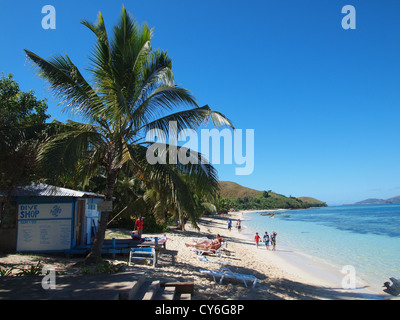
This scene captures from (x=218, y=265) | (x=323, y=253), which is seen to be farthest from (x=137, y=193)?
(x=323, y=253)

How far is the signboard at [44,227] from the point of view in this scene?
9.56m

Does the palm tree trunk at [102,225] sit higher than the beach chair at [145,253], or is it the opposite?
the palm tree trunk at [102,225]

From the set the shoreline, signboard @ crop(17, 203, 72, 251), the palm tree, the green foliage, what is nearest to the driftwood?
the shoreline

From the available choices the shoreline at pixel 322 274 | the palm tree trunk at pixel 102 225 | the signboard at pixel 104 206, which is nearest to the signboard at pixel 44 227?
the palm tree trunk at pixel 102 225

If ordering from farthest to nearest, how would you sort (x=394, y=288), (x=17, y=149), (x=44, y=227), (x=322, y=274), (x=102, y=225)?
(x=322, y=274) → (x=394, y=288) → (x=44, y=227) → (x=102, y=225) → (x=17, y=149)

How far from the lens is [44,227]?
31.8 ft

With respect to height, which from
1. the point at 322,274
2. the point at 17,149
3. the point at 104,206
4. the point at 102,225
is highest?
the point at 17,149

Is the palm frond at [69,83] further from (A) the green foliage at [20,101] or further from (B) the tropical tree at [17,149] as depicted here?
(A) the green foliage at [20,101]

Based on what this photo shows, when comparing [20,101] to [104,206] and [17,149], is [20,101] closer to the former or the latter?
[17,149]

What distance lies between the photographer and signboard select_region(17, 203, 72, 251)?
9562 mm

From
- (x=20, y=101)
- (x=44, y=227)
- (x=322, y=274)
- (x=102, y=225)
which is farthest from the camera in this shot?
(x=322, y=274)

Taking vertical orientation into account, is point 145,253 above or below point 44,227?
below

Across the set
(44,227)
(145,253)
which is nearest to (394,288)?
(145,253)

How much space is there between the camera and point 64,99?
768 centimetres
